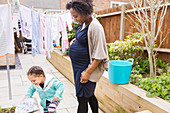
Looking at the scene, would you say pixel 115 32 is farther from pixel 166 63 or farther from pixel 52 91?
pixel 52 91

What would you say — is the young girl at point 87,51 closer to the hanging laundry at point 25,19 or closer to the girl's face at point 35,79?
the girl's face at point 35,79

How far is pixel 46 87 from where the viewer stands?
Answer: 5.96 ft

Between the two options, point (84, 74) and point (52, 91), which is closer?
point (84, 74)

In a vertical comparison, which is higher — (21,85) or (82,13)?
(82,13)

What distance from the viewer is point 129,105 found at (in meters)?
2.04

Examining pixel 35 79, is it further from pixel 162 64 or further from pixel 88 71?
pixel 162 64

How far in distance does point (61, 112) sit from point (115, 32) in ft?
8.74

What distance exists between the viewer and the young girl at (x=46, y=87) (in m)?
1.74

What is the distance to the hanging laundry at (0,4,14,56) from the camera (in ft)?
7.65

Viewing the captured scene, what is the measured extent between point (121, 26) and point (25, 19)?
7.59 ft

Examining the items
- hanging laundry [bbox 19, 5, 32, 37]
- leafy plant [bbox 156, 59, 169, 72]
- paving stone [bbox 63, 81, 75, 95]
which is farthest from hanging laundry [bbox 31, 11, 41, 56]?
leafy plant [bbox 156, 59, 169, 72]

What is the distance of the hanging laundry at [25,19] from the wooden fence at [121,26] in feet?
6.48

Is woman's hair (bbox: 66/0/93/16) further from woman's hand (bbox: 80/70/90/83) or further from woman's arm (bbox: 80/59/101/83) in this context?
woman's hand (bbox: 80/70/90/83)

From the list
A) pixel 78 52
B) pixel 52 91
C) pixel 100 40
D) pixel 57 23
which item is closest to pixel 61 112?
pixel 52 91
